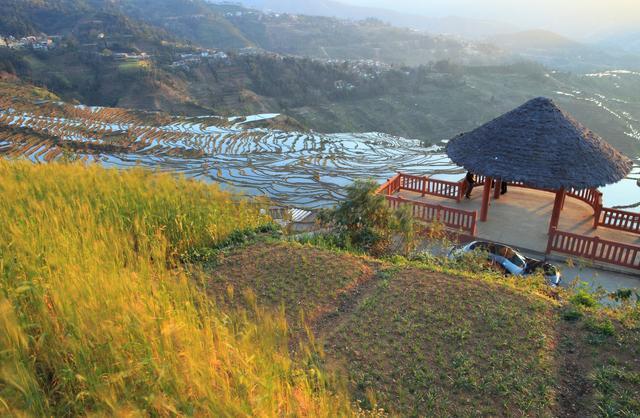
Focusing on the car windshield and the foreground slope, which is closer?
the foreground slope

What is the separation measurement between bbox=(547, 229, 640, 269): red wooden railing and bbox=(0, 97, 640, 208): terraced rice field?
13.2 ft

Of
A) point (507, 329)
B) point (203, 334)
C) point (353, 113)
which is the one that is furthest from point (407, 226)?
point (353, 113)

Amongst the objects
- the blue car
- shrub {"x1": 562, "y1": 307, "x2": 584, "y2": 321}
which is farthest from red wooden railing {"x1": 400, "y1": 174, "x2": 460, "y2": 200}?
shrub {"x1": 562, "y1": 307, "x2": 584, "y2": 321}

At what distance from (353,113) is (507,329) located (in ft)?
152

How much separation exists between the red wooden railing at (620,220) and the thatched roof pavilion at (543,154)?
0.70 meters

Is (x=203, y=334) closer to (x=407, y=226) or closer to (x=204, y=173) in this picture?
(x=407, y=226)

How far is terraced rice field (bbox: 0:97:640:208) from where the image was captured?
1583 centimetres

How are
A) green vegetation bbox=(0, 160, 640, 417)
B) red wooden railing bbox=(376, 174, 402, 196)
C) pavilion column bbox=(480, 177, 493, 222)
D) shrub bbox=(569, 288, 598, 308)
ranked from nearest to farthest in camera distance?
green vegetation bbox=(0, 160, 640, 417) < shrub bbox=(569, 288, 598, 308) < pavilion column bbox=(480, 177, 493, 222) < red wooden railing bbox=(376, 174, 402, 196)

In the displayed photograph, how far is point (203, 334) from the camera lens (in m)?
2.03

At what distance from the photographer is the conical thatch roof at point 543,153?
7.70 meters

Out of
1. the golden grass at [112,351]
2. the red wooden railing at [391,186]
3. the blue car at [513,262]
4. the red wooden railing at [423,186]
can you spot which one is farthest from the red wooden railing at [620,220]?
the golden grass at [112,351]

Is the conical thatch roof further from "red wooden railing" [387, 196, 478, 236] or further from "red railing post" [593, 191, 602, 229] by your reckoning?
"red wooden railing" [387, 196, 478, 236]

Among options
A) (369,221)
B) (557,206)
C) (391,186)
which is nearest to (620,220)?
(557,206)

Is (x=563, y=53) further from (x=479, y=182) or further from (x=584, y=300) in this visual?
(x=584, y=300)
